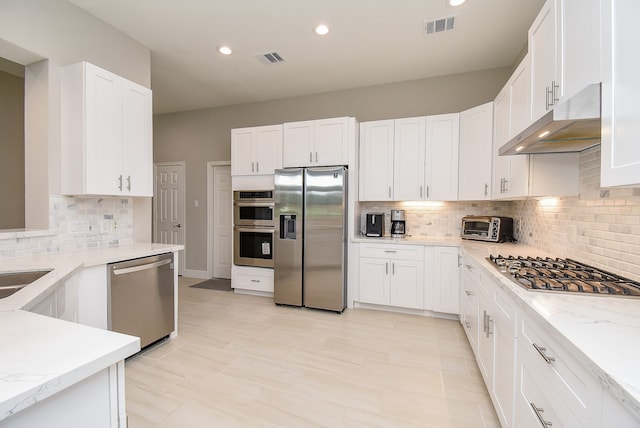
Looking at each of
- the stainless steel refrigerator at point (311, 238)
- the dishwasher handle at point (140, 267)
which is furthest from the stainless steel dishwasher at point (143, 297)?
the stainless steel refrigerator at point (311, 238)

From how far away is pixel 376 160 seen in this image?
12.4 ft

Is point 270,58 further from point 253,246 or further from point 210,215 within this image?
point 210,215

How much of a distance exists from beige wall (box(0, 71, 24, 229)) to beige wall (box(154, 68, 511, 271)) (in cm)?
219

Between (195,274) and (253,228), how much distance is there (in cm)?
201

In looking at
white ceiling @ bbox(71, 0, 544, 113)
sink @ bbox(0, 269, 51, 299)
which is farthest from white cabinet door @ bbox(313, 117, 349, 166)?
sink @ bbox(0, 269, 51, 299)

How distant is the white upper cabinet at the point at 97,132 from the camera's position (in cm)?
234

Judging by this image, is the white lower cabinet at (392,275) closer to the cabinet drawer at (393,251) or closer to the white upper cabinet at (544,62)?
the cabinet drawer at (393,251)

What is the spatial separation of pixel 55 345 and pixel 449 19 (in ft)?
11.5

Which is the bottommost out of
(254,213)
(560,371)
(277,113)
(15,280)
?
(560,371)

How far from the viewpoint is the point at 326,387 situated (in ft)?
6.89

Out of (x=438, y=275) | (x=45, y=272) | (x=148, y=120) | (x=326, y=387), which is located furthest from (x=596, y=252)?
(x=148, y=120)

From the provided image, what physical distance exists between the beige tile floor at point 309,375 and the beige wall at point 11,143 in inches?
95.8

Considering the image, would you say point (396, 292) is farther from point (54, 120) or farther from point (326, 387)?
point (54, 120)

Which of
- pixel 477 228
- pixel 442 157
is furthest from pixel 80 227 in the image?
pixel 477 228
